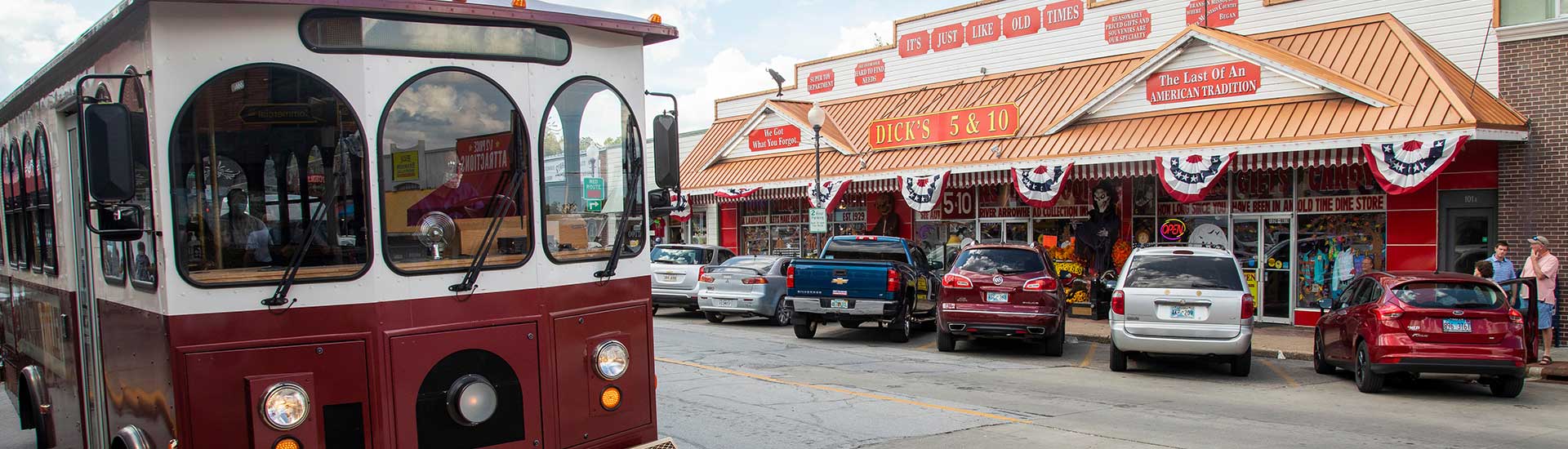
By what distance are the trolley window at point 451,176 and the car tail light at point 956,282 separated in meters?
10.6

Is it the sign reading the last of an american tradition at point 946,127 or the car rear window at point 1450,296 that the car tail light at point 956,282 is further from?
the sign reading the last of an american tradition at point 946,127

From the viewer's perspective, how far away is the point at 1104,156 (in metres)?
18.5

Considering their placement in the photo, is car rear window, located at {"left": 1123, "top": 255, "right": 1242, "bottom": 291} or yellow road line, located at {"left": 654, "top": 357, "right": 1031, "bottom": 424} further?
car rear window, located at {"left": 1123, "top": 255, "right": 1242, "bottom": 291}

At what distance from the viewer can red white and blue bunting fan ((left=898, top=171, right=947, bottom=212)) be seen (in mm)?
21141

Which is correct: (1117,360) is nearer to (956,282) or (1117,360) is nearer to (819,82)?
(956,282)

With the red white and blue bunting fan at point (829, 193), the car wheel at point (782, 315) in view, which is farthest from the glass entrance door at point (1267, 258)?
the red white and blue bunting fan at point (829, 193)

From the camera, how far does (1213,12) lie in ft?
66.5

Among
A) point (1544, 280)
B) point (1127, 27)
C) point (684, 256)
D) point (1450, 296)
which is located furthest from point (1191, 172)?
point (684, 256)

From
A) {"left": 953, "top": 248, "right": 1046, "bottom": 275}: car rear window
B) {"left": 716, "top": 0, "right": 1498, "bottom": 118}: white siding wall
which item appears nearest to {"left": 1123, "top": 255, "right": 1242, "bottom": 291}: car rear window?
{"left": 953, "top": 248, "right": 1046, "bottom": 275}: car rear window

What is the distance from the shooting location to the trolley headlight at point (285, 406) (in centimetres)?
430

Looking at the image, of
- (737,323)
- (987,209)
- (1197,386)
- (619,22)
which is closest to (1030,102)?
(987,209)

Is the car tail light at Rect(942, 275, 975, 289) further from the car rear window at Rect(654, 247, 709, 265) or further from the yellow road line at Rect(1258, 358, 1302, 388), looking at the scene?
the car rear window at Rect(654, 247, 709, 265)

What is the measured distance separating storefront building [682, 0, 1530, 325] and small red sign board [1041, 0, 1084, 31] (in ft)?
0.17

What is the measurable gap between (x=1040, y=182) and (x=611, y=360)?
50.0 ft
